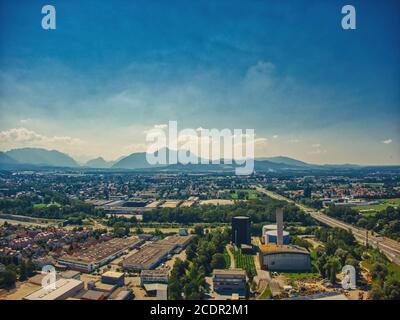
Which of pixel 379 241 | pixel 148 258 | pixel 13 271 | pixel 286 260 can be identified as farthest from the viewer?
pixel 379 241

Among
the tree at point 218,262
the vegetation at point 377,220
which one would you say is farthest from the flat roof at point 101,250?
the vegetation at point 377,220

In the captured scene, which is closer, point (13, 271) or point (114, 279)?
point (114, 279)

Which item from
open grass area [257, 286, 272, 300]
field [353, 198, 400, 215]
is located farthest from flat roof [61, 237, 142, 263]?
field [353, 198, 400, 215]

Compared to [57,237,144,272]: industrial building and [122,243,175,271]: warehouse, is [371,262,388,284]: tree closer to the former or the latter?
[122,243,175,271]: warehouse

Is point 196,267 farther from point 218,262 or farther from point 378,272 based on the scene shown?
point 378,272

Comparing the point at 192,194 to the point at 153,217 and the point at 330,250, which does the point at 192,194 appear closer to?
the point at 153,217

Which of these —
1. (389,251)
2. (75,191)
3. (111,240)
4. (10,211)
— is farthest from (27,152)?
(389,251)

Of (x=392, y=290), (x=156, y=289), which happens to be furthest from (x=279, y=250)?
(x=156, y=289)
